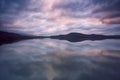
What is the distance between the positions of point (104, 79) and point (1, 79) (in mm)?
5404

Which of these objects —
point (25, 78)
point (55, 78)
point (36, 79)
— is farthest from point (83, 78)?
point (25, 78)

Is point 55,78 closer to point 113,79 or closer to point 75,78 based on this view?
point 75,78

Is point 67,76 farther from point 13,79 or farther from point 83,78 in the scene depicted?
point 13,79

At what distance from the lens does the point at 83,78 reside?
24.3 ft

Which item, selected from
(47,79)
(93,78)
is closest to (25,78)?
(47,79)

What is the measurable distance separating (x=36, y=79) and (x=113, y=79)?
4.01 metres

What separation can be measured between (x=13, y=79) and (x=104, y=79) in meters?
4.81

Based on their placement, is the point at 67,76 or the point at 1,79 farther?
the point at 67,76

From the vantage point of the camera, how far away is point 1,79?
7.16 meters

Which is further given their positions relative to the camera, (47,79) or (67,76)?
(67,76)

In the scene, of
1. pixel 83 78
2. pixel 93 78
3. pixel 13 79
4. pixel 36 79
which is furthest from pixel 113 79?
pixel 13 79

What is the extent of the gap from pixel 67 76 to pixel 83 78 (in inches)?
36.8

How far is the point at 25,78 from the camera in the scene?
7.38 meters

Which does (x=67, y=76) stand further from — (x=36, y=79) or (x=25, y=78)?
(x=25, y=78)
